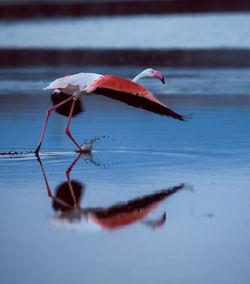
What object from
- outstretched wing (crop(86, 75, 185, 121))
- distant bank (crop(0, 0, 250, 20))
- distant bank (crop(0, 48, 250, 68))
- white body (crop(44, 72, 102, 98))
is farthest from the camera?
distant bank (crop(0, 0, 250, 20))

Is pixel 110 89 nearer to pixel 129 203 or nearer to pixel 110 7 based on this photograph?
pixel 129 203

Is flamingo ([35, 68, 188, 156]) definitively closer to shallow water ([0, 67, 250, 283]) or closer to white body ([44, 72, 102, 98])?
white body ([44, 72, 102, 98])

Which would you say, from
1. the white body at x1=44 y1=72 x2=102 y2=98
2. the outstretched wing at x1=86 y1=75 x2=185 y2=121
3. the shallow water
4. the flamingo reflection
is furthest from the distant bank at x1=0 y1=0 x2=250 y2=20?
the flamingo reflection

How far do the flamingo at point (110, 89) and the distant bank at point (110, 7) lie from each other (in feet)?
83.7

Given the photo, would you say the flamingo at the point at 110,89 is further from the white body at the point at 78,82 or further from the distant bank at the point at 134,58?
the distant bank at the point at 134,58

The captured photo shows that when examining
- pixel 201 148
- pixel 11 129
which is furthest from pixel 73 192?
pixel 11 129

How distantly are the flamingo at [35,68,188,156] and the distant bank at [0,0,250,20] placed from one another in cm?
2552

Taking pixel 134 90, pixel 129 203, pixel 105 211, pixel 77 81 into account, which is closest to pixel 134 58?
pixel 77 81

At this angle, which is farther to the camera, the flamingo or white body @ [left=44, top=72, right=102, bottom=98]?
white body @ [left=44, top=72, right=102, bottom=98]

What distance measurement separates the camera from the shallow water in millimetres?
5199

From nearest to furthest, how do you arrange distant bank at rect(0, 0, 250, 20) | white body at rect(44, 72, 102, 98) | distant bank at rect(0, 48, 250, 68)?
white body at rect(44, 72, 102, 98), distant bank at rect(0, 48, 250, 68), distant bank at rect(0, 0, 250, 20)

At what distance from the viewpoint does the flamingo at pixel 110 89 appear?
9.33 meters

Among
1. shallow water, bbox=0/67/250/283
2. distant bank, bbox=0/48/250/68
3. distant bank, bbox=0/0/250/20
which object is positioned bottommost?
distant bank, bbox=0/0/250/20

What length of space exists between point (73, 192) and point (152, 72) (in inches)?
129
